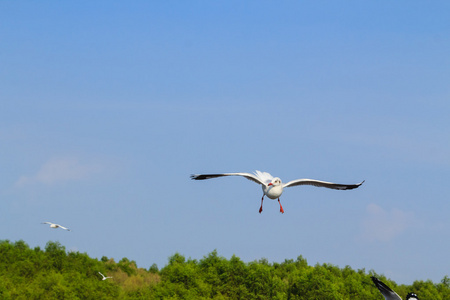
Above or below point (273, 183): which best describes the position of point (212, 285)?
above

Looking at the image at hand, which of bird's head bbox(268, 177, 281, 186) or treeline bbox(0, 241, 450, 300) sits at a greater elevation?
treeline bbox(0, 241, 450, 300)

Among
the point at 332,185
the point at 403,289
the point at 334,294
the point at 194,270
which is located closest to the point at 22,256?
the point at 194,270

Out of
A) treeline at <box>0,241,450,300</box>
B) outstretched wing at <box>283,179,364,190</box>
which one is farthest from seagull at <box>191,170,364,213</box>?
treeline at <box>0,241,450,300</box>

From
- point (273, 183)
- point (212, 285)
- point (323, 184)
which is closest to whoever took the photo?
point (273, 183)

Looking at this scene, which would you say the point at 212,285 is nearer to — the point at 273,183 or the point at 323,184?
the point at 323,184

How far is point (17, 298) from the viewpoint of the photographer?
210 ft

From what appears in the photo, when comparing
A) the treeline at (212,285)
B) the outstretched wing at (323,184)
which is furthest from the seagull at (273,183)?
the treeline at (212,285)

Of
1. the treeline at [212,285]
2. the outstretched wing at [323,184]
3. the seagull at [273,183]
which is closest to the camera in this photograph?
the seagull at [273,183]

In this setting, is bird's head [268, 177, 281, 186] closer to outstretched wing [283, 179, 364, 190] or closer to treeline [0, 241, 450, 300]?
outstretched wing [283, 179, 364, 190]

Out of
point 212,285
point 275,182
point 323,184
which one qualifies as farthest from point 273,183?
point 212,285

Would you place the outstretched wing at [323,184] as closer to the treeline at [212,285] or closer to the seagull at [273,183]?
the seagull at [273,183]

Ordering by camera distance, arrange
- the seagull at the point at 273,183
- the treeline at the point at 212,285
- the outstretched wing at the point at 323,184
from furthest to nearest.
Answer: the treeline at the point at 212,285
the outstretched wing at the point at 323,184
the seagull at the point at 273,183

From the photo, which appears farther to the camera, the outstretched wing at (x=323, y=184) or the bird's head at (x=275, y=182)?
the outstretched wing at (x=323, y=184)

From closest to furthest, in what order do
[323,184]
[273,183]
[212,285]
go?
[273,183]
[323,184]
[212,285]
